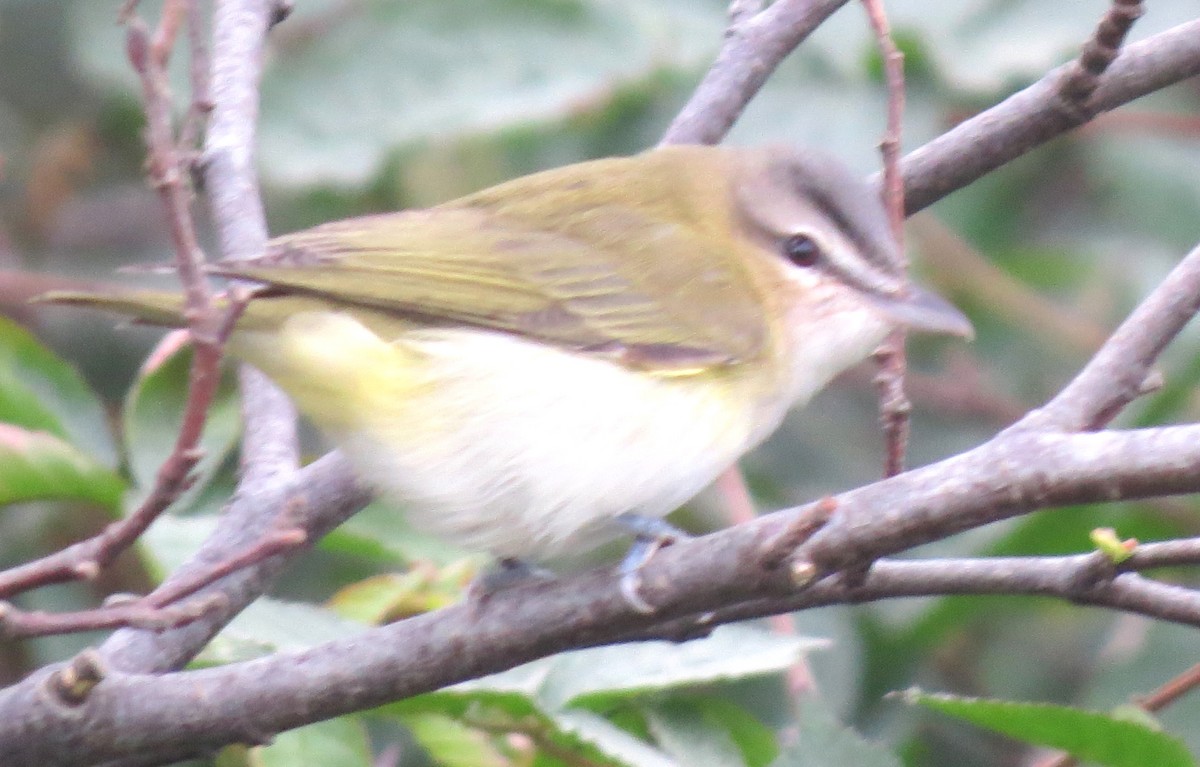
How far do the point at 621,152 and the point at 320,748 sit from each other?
1.90m

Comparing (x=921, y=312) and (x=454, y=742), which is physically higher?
(x=921, y=312)

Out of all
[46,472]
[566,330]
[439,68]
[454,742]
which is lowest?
[454,742]

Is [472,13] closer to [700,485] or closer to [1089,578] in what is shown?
[700,485]

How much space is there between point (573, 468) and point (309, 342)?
38cm

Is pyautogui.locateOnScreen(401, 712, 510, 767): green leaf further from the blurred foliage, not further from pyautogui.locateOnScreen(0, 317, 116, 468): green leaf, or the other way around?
pyautogui.locateOnScreen(0, 317, 116, 468): green leaf

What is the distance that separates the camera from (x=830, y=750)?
180 centimetres

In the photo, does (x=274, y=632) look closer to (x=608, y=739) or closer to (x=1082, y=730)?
(x=608, y=739)

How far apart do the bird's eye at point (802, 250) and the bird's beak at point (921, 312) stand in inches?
→ 7.9

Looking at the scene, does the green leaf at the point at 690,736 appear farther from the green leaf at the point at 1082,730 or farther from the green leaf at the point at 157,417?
the green leaf at the point at 157,417

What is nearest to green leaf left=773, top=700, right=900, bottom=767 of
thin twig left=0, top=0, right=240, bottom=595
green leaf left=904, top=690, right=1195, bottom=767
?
green leaf left=904, top=690, right=1195, bottom=767

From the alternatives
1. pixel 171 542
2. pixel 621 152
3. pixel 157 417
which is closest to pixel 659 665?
pixel 171 542

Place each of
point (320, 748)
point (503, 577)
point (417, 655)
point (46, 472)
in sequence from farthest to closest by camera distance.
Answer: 1. point (46, 472)
2. point (320, 748)
3. point (503, 577)
4. point (417, 655)

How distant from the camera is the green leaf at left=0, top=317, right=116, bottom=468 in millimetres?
2387

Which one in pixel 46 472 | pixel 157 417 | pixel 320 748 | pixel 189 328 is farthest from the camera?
pixel 157 417
